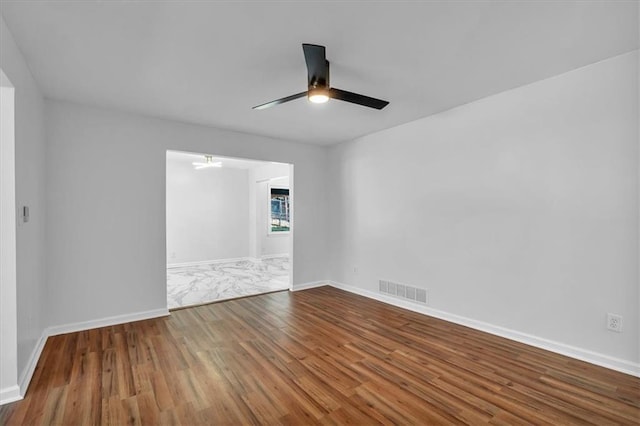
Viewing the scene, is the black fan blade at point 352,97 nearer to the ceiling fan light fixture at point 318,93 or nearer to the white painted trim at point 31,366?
the ceiling fan light fixture at point 318,93

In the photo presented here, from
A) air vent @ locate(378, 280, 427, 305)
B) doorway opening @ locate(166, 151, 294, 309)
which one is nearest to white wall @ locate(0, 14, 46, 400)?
doorway opening @ locate(166, 151, 294, 309)

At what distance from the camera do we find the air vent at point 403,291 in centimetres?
401

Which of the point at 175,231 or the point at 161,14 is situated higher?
the point at 161,14

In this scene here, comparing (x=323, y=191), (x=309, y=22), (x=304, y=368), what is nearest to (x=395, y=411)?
(x=304, y=368)

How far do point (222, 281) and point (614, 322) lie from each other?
545 centimetres

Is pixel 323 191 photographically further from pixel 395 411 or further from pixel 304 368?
pixel 395 411

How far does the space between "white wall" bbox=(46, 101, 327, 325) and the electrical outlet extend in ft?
15.3

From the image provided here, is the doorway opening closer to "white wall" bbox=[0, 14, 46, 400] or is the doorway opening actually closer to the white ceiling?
"white wall" bbox=[0, 14, 46, 400]

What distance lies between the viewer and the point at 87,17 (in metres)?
1.94

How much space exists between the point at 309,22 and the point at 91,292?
3.67m

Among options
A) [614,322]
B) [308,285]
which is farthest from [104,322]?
[614,322]

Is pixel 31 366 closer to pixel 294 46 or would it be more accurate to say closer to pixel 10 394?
pixel 10 394

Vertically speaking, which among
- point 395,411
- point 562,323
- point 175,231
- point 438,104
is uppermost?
point 438,104

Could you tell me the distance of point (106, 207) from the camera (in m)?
3.61
